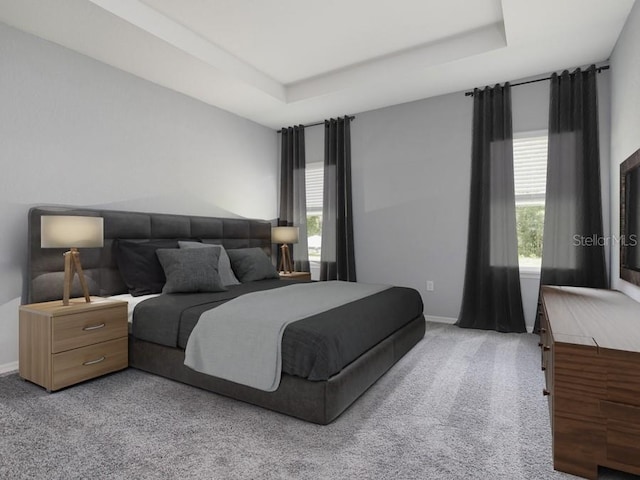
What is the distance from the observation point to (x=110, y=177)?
3443 millimetres

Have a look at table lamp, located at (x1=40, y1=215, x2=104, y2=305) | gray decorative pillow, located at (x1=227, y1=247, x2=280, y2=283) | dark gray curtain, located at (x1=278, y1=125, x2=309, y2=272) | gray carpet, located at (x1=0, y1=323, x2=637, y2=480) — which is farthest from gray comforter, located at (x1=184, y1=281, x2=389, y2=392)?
dark gray curtain, located at (x1=278, y1=125, x2=309, y2=272)

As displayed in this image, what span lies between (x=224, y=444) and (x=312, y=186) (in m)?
4.00

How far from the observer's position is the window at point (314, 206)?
5332 mm

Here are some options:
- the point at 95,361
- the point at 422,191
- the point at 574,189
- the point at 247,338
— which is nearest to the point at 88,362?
the point at 95,361

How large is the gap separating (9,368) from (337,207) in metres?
3.65

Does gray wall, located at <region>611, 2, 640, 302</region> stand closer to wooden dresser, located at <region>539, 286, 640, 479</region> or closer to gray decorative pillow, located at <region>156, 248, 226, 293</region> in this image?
wooden dresser, located at <region>539, 286, 640, 479</region>

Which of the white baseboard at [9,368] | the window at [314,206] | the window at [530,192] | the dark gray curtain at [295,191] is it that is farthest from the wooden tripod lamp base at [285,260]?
the white baseboard at [9,368]

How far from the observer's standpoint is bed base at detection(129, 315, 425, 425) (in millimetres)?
1961

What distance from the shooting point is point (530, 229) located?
3979 millimetres

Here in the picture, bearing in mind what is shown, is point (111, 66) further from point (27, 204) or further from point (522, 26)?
point (522, 26)

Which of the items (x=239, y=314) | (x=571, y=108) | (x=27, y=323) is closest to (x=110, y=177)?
(x=27, y=323)

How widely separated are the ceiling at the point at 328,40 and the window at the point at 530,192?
0.70 metres

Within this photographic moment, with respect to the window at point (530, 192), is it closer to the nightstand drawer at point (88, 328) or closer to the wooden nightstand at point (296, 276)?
the wooden nightstand at point (296, 276)

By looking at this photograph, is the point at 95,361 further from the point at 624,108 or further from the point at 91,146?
the point at 624,108
